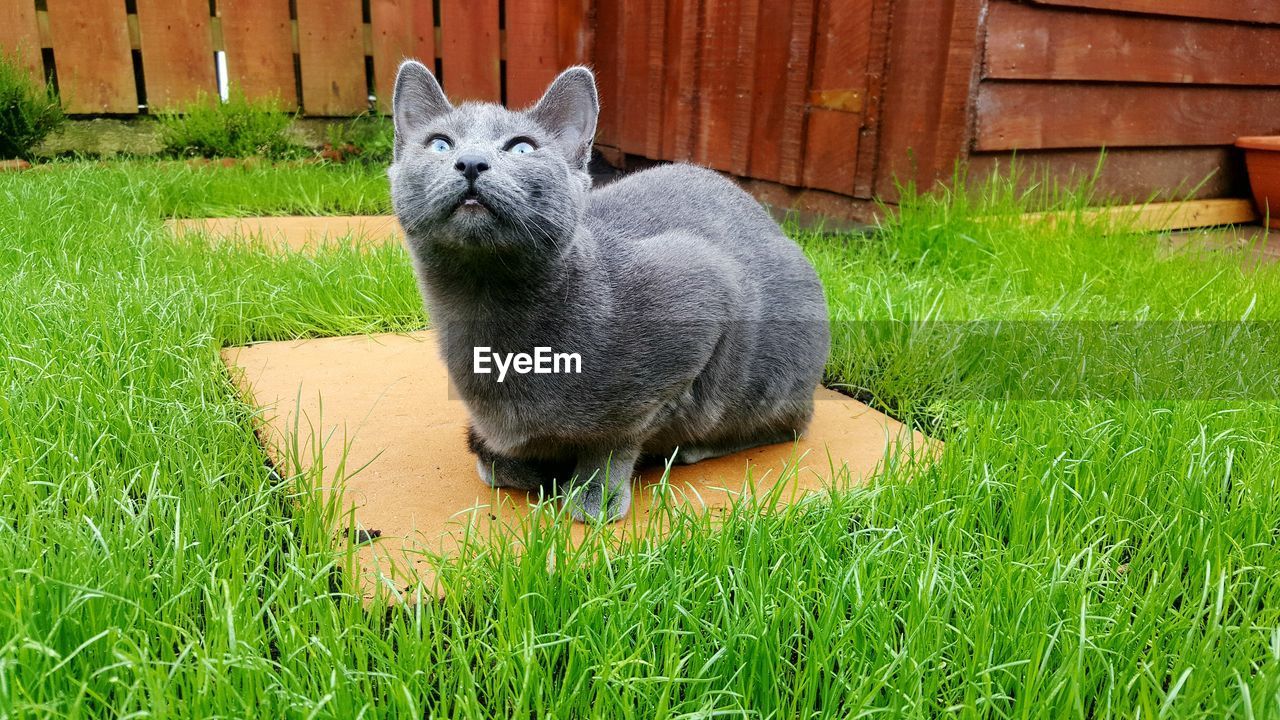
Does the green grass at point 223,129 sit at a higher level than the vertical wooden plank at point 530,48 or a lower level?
lower

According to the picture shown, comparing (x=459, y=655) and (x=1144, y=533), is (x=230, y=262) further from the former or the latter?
(x=1144, y=533)

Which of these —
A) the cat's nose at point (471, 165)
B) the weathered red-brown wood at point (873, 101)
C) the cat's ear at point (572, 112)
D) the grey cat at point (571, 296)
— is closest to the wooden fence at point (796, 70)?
the weathered red-brown wood at point (873, 101)

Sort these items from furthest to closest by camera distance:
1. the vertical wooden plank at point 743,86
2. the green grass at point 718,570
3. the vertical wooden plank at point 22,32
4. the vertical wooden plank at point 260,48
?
the vertical wooden plank at point 260,48 → the vertical wooden plank at point 22,32 → the vertical wooden plank at point 743,86 → the green grass at point 718,570

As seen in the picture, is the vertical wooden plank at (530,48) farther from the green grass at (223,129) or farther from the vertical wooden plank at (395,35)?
the green grass at (223,129)

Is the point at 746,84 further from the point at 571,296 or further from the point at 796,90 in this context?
the point at 571,296

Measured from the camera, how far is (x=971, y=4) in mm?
3387

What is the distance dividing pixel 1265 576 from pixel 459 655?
118 cm

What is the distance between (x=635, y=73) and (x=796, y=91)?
141 cm

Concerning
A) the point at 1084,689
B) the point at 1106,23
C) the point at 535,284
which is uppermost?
the point at 1106,23

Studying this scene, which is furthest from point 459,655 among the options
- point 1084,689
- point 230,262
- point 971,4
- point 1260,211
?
point 1260,211

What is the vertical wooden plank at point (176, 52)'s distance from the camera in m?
5.52

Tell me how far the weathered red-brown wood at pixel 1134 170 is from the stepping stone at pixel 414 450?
197 cm

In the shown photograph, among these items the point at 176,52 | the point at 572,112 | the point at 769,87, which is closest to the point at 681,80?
the point at 769,87

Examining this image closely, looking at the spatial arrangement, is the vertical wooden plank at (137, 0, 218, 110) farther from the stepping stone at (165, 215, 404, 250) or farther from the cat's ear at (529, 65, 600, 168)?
the cat's ear at (529, 65, 600, 168)
